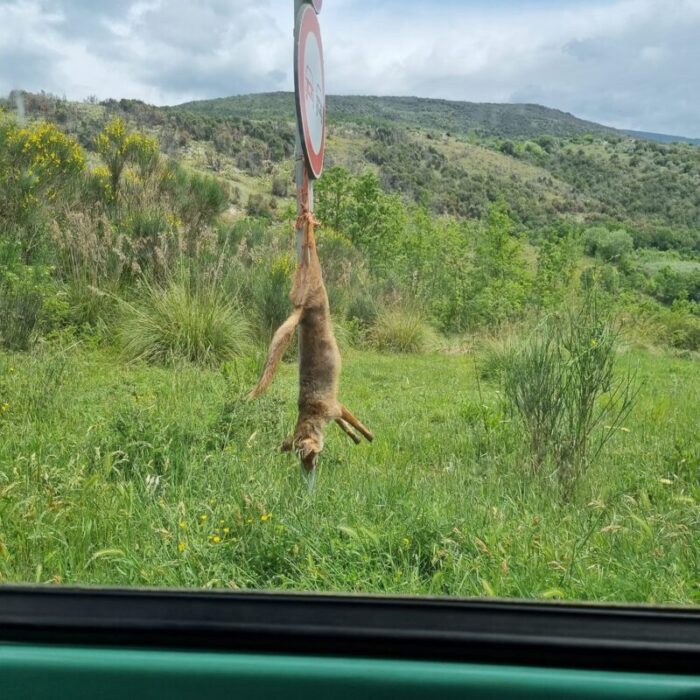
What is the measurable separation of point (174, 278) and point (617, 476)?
6676 mm

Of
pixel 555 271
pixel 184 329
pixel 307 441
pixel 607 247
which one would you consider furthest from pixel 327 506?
pixel 555 271

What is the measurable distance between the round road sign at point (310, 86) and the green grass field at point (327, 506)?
140 centimetres

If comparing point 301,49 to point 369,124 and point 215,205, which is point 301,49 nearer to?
point 215,205

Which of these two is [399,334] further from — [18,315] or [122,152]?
[122,152]

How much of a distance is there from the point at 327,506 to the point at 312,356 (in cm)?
68

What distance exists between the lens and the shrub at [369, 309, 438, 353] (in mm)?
12047

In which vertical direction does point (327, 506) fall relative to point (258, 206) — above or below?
below

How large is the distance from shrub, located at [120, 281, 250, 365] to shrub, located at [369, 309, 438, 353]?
10.2ft

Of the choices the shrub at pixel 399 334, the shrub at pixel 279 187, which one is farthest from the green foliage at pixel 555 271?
the shrub at pixel 279 187

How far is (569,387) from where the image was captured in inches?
174

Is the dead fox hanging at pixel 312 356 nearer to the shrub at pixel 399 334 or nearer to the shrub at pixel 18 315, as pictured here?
the shrub at pixel 18 315

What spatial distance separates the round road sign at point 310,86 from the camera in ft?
9.59

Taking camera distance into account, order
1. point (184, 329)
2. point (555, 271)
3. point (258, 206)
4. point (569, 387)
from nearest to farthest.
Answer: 1. point (569, 387)
2. point (184, 329)
3. point (555, 271)
4. point (258, 206)

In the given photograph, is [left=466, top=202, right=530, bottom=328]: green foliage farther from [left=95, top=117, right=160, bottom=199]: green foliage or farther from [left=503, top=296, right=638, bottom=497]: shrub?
[left=503, top=296, right=638, bottom=497]: shrub
